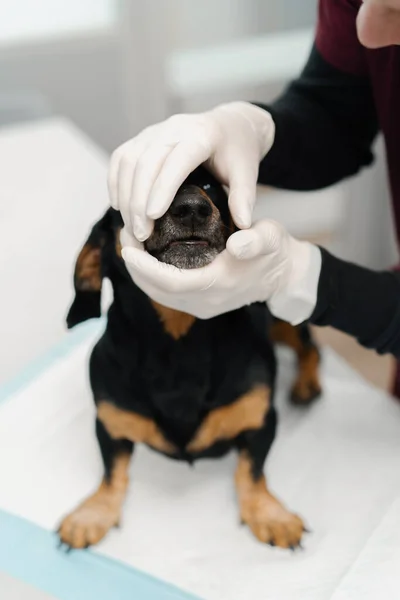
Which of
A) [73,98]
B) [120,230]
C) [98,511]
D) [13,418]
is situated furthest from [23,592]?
[73,98]

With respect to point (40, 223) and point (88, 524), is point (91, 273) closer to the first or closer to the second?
point (88, 524)

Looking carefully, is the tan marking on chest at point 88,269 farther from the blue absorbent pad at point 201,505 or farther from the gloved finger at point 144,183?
the blue absorbent pad at point 201,505

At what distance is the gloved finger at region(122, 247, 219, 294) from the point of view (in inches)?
23.9

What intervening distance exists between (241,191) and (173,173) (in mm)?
71

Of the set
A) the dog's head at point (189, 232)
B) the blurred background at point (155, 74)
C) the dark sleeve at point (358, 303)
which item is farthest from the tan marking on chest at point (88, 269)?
the blurred background at point (155, 74)

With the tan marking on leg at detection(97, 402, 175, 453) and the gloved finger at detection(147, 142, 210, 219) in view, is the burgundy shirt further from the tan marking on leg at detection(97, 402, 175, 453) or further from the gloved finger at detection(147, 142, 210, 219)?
the tan marking on leg at detection(97, 402, 175, 453)

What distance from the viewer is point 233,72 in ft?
5.57

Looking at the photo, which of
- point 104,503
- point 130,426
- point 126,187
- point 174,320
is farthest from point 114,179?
point 104,503

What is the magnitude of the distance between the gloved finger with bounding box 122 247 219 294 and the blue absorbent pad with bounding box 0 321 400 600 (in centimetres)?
31

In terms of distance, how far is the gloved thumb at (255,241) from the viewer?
24.3 inches

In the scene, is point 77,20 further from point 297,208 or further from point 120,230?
point 120,230

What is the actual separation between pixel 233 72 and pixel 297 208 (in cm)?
39

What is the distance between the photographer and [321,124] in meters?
0.89

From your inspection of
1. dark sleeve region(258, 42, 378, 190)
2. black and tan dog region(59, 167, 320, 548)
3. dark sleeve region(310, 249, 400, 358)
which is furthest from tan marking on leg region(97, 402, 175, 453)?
dark sleeve region(258, 42, 378, 190)
